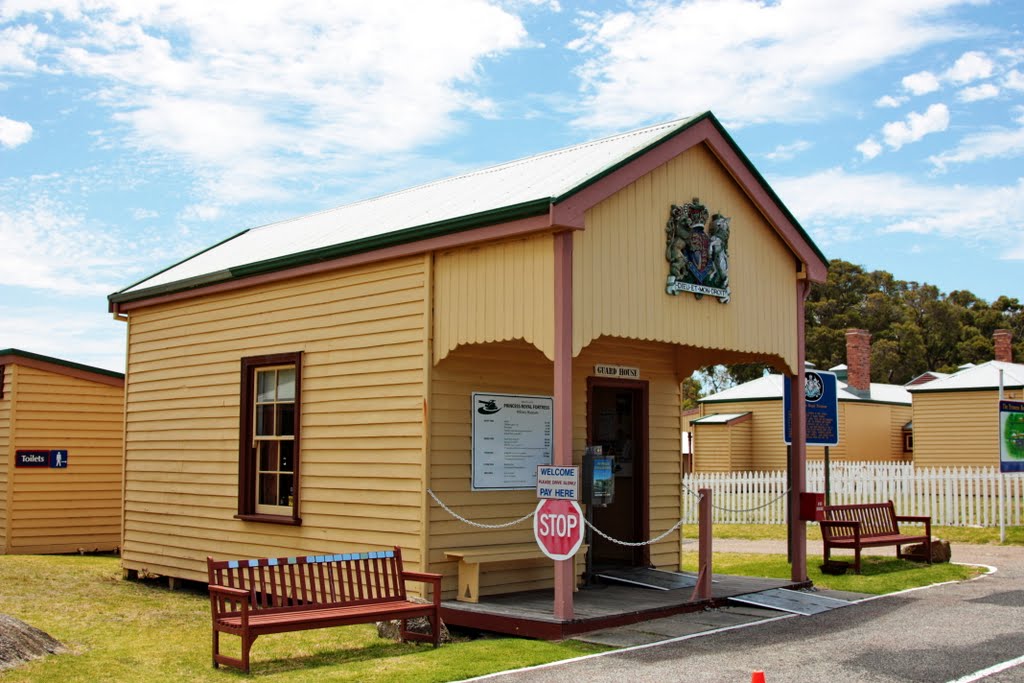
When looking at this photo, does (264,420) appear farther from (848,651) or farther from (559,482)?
(848,651)

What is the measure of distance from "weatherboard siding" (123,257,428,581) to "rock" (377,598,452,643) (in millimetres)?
846

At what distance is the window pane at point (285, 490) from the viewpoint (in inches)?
523

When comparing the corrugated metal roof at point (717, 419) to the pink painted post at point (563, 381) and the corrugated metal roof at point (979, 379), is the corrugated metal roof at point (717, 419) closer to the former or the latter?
the corrugated metal roof at point (979, 379)

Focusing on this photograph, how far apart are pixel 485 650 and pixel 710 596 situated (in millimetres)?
3243

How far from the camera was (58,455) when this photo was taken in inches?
779

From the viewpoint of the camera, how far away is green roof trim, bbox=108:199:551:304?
10273 millimetres

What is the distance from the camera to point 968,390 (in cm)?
3359

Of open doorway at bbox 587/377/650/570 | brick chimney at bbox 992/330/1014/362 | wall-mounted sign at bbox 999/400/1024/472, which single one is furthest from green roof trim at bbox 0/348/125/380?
brick chimney at bbox 992/330/1014/362

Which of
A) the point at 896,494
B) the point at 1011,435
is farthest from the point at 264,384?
the point at 896,494

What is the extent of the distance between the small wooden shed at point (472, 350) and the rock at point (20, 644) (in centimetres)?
343

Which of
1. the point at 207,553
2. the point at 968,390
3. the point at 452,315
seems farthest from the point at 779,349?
the point at 968,390

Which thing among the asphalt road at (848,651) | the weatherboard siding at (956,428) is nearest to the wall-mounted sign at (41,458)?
the asphalt road at (848,651)

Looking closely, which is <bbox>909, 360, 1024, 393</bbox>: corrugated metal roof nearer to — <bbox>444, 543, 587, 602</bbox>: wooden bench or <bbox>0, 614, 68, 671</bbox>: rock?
<bbox>444, 543, 587, 602</bbox>: wooden bench

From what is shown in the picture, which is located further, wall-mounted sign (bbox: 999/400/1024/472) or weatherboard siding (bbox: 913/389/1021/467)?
weatherboard siding (bbox: 913/389/1021/467)
